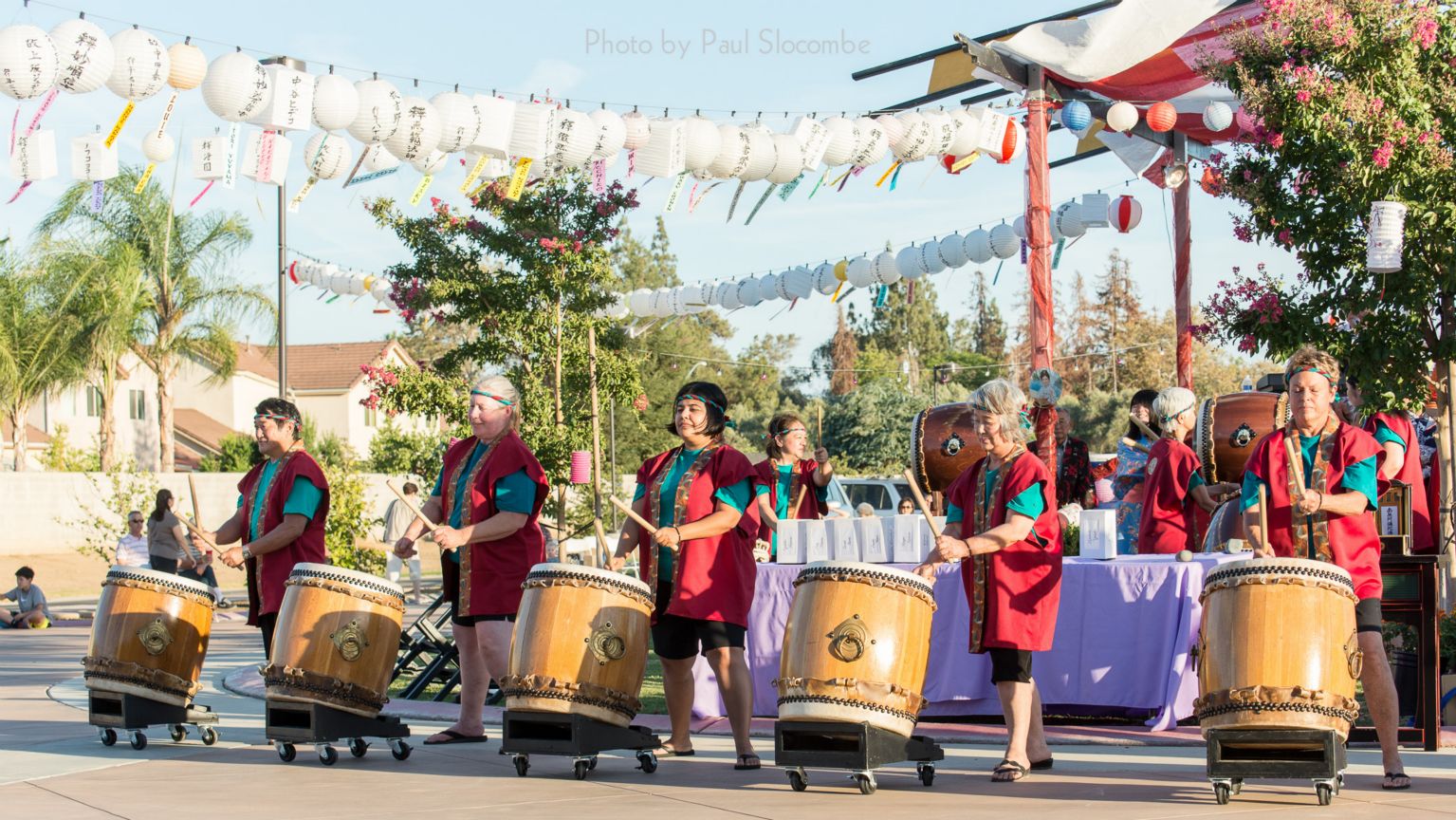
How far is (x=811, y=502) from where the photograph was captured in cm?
1071

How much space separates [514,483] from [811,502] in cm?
367

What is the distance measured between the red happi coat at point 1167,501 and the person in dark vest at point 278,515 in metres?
4.42

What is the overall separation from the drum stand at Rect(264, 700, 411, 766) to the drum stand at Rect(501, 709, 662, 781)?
77 centimetres

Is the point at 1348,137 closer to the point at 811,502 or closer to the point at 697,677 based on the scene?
the point at 811,502

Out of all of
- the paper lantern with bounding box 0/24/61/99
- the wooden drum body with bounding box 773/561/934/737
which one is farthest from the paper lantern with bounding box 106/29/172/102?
the wooden drum body with bounding box 773/561/934/737

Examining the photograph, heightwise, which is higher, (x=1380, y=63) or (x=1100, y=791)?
(x=1380, y=63)

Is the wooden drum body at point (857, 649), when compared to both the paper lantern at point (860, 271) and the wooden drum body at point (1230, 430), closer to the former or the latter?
the wooden drum body at point (1230, 430)

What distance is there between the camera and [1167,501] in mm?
9352

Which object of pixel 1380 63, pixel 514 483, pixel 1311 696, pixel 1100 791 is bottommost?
pixel 1100 791

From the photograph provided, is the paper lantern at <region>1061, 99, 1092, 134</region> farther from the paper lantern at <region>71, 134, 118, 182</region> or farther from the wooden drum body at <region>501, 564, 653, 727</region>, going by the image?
the wooden drum body at <region>501, 564, 653, 727</region>

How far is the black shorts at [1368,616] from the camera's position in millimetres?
6219

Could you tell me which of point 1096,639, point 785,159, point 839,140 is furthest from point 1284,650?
point 839,140

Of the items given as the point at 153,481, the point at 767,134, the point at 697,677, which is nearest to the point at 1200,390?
the point at 153,481

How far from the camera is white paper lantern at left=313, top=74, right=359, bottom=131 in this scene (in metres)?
11.3
